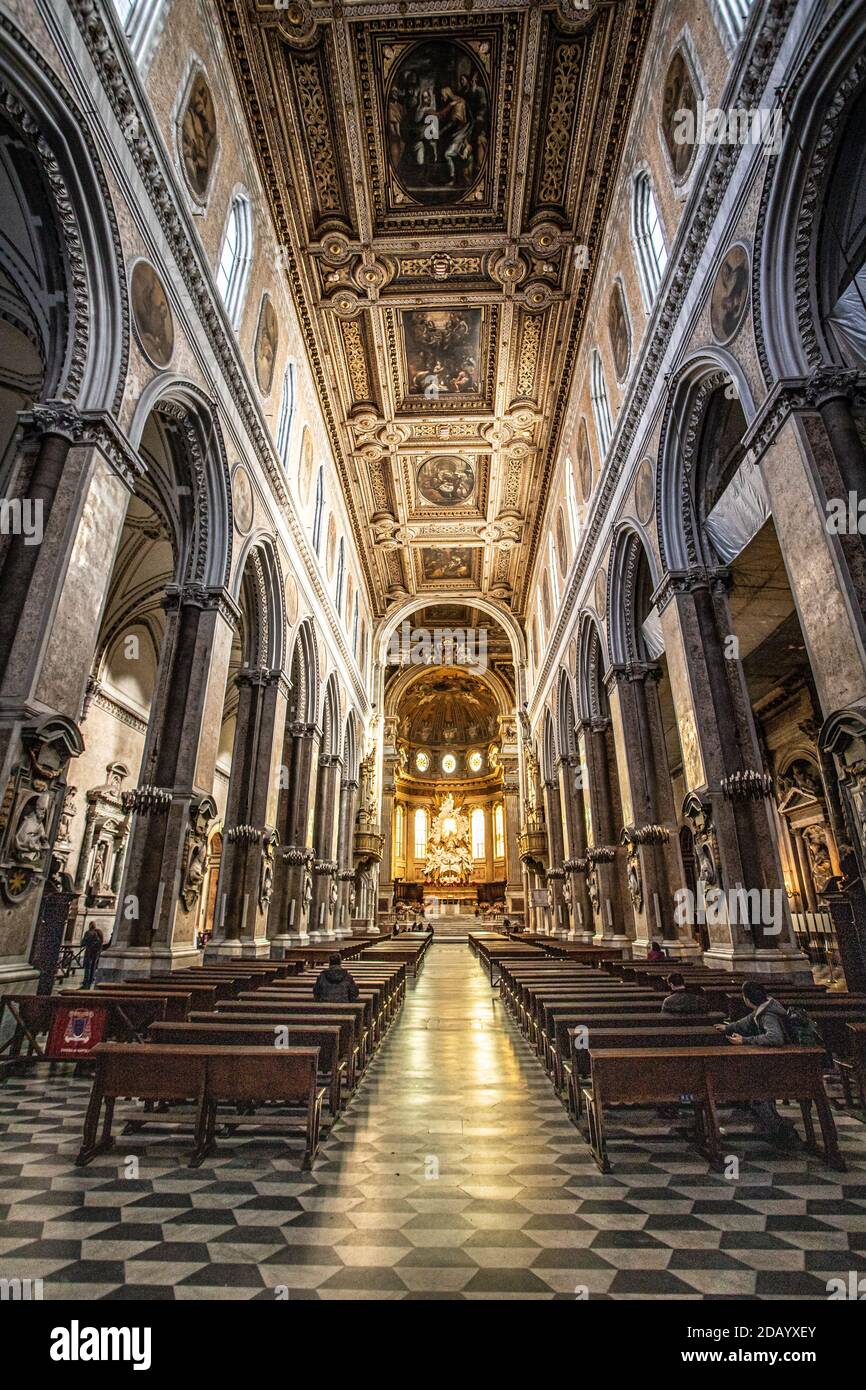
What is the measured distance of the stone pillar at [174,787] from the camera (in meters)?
9.52

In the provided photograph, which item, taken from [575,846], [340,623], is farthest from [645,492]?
[340,623]

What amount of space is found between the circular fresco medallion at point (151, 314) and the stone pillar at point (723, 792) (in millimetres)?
8048

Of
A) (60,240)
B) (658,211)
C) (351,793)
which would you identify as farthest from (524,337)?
(351,793)

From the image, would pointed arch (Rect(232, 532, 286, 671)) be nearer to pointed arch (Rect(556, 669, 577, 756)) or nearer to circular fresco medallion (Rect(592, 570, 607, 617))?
circular fresco medallion (Rect(592, 570, 607, 617))

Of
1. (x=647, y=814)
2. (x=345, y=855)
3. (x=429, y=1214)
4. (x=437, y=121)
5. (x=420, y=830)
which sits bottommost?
(x=429, y=1214)

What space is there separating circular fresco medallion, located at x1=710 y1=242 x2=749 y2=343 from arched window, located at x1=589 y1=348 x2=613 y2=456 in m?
5.97

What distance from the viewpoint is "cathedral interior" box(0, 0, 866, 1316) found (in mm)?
3875

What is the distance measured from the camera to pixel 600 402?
1622 cm

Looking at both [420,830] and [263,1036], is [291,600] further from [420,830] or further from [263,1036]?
[420,830]

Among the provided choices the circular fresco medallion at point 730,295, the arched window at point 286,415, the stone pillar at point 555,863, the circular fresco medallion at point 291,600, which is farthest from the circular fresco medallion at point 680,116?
the stone pillar at point 555,863

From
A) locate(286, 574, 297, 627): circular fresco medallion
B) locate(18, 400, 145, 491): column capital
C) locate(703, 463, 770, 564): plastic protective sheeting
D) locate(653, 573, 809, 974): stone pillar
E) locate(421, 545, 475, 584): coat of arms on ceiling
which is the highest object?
locate(421, 545, 475, 584): coat of arms on ceiling

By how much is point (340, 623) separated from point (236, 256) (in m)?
11.7

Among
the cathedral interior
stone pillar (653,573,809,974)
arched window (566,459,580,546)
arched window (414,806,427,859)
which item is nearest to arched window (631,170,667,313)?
the cathedral interior

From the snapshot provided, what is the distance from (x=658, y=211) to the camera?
11.6 metres
